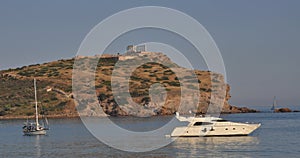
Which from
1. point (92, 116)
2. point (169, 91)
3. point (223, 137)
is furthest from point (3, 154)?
point (169, 91)

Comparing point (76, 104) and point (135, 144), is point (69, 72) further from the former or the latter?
point (135, 144)

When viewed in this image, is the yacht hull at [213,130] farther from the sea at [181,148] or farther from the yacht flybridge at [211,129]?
the sea at [181,148]

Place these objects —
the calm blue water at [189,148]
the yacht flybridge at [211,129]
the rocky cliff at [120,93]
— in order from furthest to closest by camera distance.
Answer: the rocky cliff at [120,93] < the yacht flybridge at [211,129] < the calm blue water at [189,148]

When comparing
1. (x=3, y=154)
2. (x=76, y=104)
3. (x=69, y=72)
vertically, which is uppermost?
(x=69, y=72)

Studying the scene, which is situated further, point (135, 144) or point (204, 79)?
point (204, 79)

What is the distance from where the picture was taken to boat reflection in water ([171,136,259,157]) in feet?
153

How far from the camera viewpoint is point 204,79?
17100 cm

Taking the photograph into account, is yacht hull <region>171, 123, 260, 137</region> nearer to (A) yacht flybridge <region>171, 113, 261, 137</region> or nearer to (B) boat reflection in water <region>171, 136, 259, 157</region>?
(A) yacht flybridge <region>171, 113, 261, 137</region>

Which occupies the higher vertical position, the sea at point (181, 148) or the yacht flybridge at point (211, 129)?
the yacht flybridge at point (211, 129)

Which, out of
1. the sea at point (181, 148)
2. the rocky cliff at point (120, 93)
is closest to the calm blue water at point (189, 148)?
the sea at point (181, 148)

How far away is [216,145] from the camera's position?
5259 cm

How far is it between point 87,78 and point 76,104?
1937cm

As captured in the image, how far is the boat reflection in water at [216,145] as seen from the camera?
46.8m

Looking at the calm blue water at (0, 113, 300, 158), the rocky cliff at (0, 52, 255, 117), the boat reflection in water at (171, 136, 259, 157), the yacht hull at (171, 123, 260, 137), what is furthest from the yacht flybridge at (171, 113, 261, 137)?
the rocky cliff at (0, 52, 255, 117)
